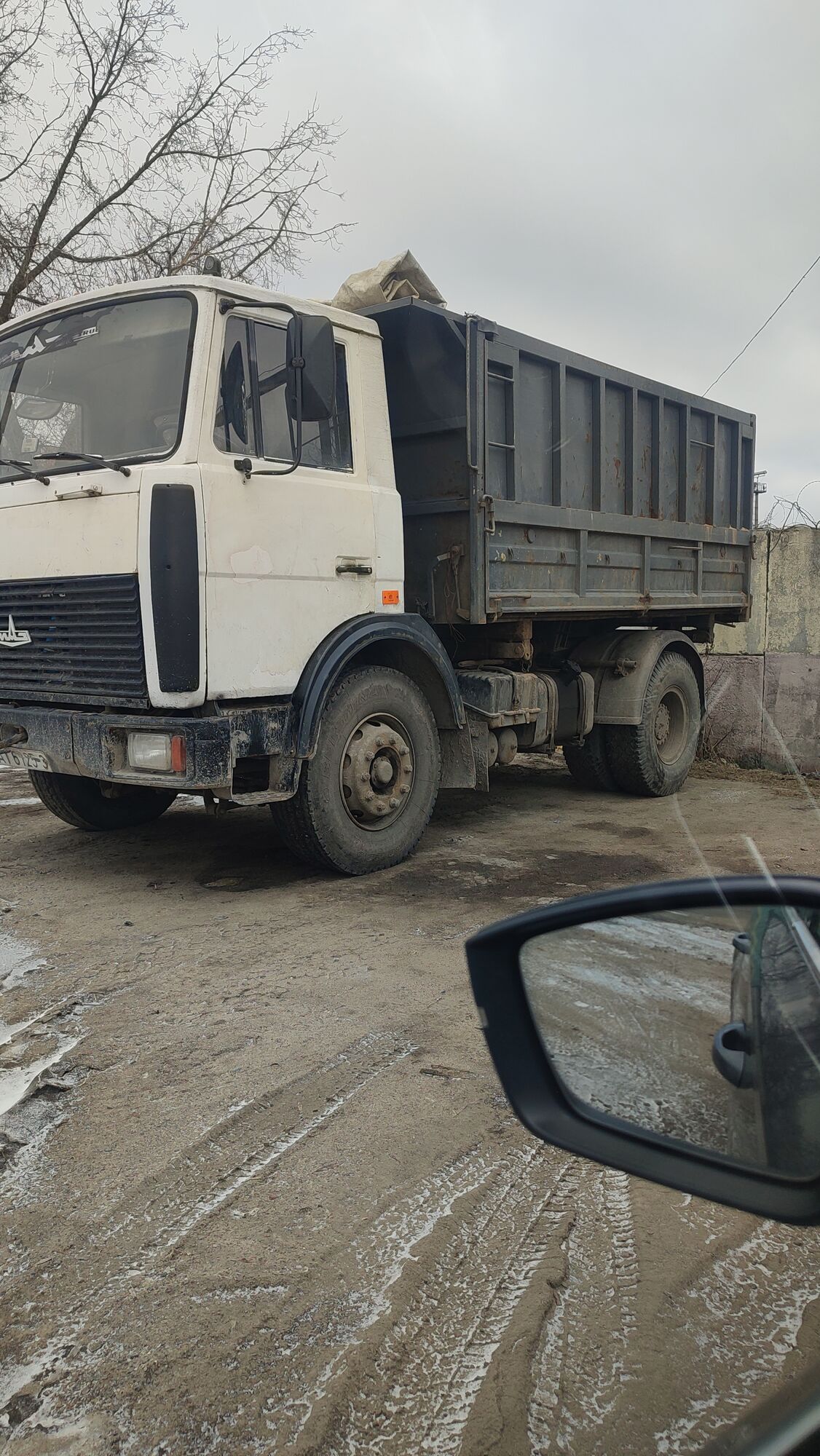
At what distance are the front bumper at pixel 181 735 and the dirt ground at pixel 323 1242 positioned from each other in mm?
705

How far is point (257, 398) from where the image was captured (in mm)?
4723

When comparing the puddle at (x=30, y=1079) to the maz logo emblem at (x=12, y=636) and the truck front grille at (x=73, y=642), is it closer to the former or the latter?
the truck front grille at (x=73, y=642)

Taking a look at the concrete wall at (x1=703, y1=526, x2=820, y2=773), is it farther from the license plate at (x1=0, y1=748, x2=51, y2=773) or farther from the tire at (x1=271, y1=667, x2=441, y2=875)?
the license plate at (x1=0, y1=748, x2=51, y2=773)

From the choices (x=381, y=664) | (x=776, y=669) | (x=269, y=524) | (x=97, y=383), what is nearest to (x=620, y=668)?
(x=776, y=669)

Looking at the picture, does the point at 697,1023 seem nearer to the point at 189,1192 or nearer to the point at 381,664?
the point at 189,1192

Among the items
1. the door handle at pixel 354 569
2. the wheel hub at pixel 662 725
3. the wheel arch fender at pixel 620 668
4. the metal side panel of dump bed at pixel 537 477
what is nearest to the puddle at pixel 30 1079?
the door handle at pixel 354 569

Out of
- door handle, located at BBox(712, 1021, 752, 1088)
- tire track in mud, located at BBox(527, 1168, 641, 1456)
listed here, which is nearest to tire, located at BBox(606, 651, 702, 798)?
tire track in mud, located at BBox(527, 1168, 641, 1456)

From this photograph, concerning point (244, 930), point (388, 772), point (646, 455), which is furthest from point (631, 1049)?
point (646, 455)

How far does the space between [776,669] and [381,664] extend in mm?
4956

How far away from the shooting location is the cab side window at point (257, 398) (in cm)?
461

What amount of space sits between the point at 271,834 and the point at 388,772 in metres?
1.36

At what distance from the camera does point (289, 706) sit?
4828mm

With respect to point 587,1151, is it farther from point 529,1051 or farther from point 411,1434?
point 411,1434

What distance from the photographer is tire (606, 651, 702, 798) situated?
7.66 meters
